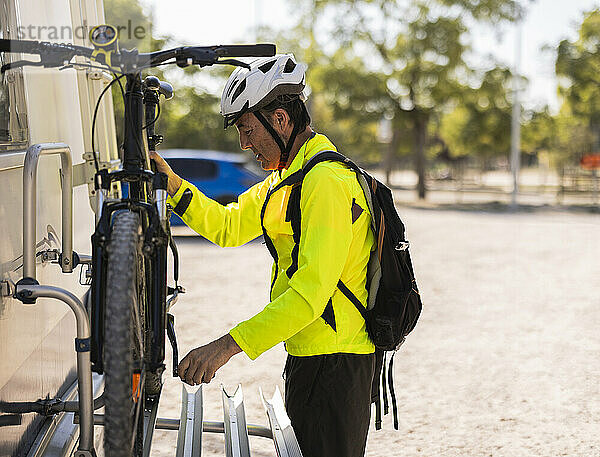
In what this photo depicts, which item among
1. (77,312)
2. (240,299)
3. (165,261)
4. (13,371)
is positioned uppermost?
(165,261)

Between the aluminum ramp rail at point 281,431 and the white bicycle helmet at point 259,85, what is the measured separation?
1197 millimetres

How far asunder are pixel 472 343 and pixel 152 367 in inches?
227

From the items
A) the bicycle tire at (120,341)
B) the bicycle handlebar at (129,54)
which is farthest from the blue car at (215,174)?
the bicycle tire at (120,341)

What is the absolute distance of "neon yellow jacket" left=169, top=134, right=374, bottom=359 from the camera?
2.62 m

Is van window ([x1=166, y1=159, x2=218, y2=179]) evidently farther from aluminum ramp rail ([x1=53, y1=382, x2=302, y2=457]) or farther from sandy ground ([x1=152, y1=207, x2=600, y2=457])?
aluminum ramp rail ([x1=53, y1=382, x2=302, y2=457])

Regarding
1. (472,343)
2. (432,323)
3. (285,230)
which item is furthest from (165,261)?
(432,323)

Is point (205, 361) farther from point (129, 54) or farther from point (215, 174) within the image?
point (215, 174)

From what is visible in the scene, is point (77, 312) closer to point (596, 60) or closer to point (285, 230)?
point (285, 230)

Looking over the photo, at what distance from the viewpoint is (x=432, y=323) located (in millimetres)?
8742

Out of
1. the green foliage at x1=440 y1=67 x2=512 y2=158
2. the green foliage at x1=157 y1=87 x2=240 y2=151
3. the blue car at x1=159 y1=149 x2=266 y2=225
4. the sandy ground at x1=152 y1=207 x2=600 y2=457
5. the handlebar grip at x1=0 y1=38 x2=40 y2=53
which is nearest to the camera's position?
the handlebar grip at x1=0 y1=38 x2=40 y2=53

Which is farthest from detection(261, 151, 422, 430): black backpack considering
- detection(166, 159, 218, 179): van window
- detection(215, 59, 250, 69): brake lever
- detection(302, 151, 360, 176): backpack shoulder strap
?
detection(166, 159, 218, 179): van window

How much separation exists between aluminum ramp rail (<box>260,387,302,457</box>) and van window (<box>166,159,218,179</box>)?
554 inches

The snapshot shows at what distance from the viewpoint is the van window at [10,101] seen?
8.56ft

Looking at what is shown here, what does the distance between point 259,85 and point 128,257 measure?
1.00 metres
